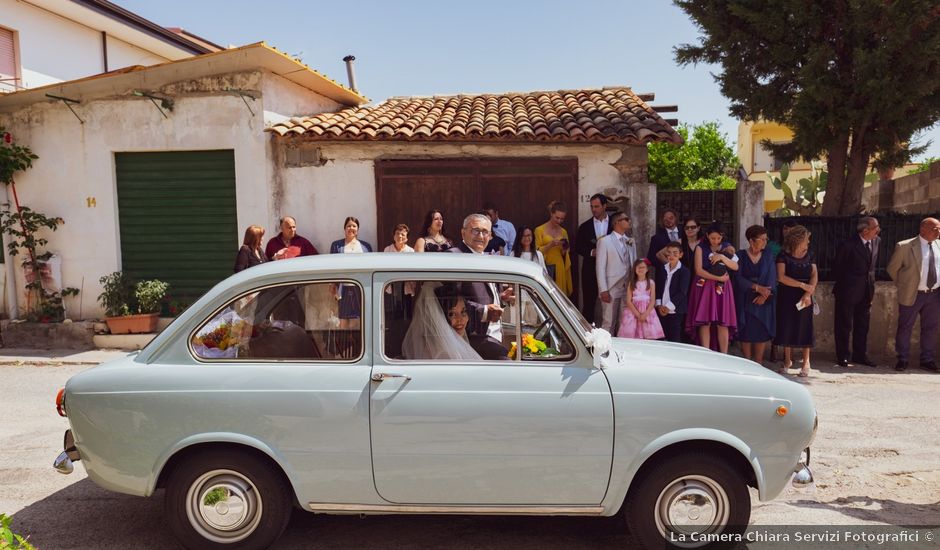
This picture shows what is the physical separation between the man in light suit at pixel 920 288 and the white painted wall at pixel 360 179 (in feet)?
12.6

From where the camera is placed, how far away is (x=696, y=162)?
1030 inches

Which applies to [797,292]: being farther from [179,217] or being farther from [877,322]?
[179,217]

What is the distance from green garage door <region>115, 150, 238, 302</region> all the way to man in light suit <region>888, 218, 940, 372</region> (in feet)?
31.3

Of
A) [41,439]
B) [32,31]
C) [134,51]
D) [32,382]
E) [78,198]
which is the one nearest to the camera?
[41,439]

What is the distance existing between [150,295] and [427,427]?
7.61 meters

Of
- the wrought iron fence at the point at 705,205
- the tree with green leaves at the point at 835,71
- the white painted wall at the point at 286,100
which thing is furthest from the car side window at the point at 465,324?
the tree with green leaves at the point at 835,71

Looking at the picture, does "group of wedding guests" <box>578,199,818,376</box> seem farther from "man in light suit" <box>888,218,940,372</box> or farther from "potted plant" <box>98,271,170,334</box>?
"potted plant" <box>98,271,170,334</box>

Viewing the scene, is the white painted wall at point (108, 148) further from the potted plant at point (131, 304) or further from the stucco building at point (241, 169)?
the potted plant at point (131, 304)

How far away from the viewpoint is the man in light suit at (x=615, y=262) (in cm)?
797

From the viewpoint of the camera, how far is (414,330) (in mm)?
3625

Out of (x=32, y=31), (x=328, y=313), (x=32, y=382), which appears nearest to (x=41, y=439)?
(x=32, y=382)

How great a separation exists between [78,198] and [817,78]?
11.2m

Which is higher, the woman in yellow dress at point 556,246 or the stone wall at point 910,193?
the stone wall at point 910,193

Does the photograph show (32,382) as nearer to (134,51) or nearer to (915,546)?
(915,546)
